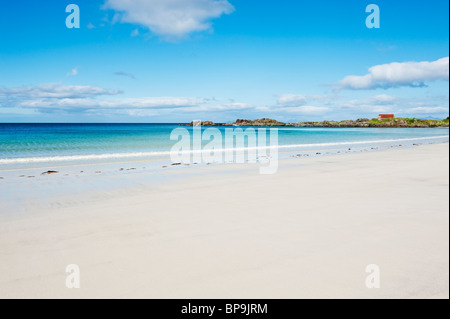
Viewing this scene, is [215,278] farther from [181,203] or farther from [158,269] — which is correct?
[181,203]

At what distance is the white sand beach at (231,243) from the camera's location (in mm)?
3311

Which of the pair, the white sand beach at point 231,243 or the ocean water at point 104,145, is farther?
the ocean water at point 104,145

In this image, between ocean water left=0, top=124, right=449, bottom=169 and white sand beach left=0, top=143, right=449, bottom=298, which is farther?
ocean water left=0, top=124, right=449, bottom=169

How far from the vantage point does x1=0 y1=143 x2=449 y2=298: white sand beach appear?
3311 millimetres

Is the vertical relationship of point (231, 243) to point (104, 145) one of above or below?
below

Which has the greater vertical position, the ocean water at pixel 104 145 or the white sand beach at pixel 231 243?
the ocean water at pixel 104 145

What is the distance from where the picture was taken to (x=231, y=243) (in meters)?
4.47

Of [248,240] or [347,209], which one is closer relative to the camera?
[248,240]

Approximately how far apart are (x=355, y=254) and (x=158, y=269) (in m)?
2.38

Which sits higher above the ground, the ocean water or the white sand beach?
the ocean water

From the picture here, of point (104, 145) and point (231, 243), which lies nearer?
point (231, 243)
